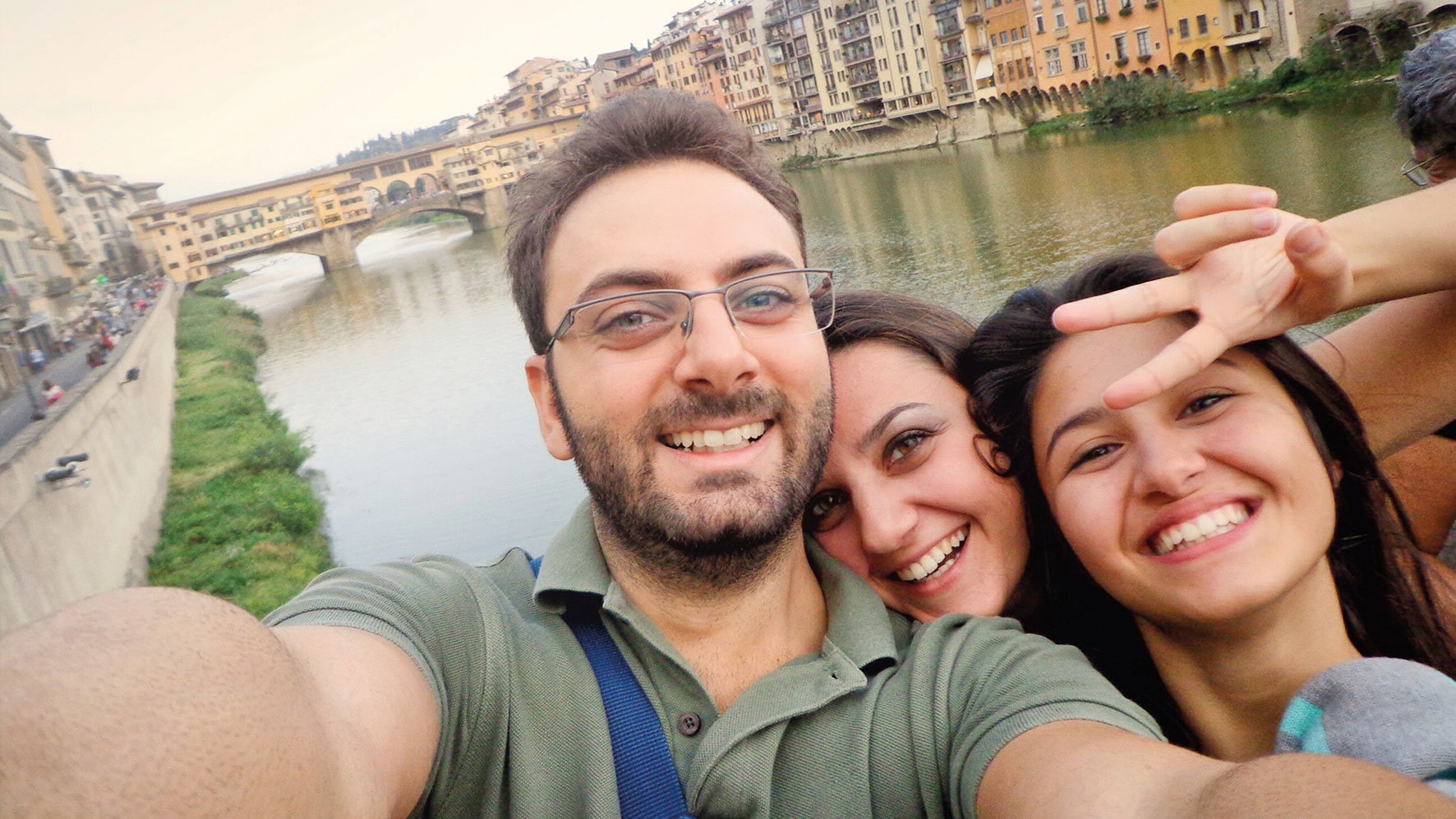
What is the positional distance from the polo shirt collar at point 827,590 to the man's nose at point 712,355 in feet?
0.96

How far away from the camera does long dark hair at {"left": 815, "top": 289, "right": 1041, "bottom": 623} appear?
1.69 m

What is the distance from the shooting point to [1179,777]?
0.98m

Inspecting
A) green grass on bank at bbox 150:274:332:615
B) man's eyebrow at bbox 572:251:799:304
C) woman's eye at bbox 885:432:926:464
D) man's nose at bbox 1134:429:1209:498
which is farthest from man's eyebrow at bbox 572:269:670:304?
green grass on bank at bbox 150:274:332:615

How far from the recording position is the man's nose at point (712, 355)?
1.36m

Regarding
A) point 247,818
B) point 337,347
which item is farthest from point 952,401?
point 337,347

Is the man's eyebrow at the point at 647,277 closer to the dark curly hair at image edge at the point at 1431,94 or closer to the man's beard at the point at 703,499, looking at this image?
the man's beard at the point at 703,499

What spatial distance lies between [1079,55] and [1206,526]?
90.8 ft

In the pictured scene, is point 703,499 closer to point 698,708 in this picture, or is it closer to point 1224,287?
point 698,708

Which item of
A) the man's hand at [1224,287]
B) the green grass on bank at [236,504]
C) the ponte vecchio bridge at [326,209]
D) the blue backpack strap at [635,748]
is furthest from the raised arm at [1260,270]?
the ponte vecchio bridge at [326,209]

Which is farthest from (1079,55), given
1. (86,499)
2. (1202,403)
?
(1202,403)

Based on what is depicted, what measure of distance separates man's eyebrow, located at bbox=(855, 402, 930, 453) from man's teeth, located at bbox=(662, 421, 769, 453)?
305 millimetres

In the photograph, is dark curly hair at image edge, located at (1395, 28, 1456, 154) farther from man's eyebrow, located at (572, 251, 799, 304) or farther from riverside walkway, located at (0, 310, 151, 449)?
riverside walkway, located at (0, 310, 151, 449)

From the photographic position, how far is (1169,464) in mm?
1308

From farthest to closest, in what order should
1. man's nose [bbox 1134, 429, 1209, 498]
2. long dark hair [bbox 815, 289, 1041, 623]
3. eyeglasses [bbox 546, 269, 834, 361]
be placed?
long dark hair [bbox 815, 289, 1041, 623] < eyeglasses [bbox 546, 269, 834, 361] < man's nose [bbox 1134, 429, 1209, 498]
